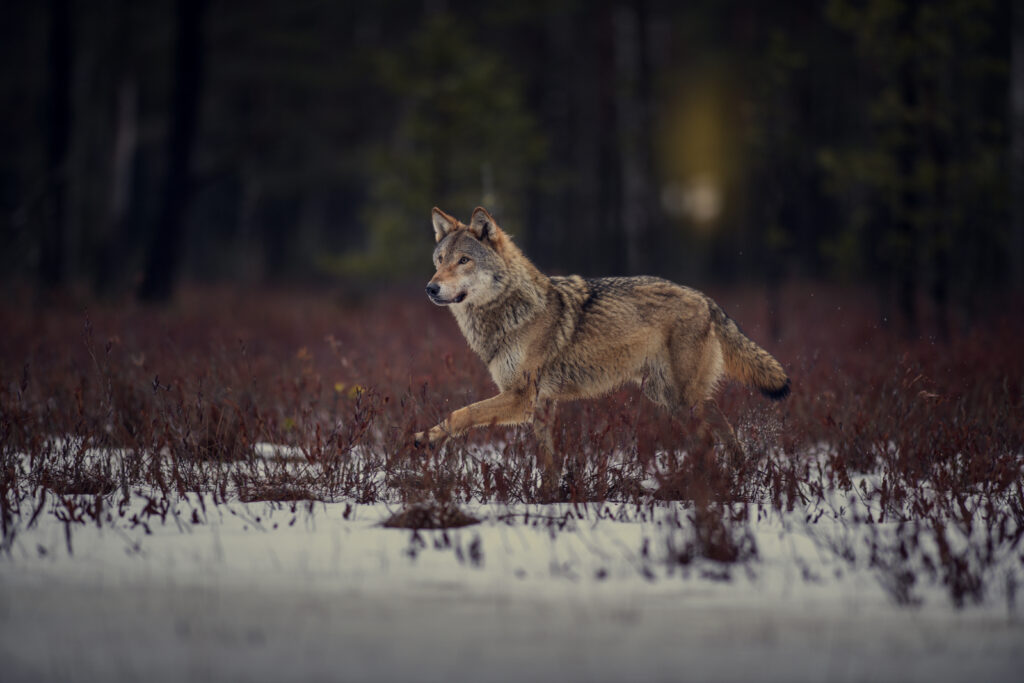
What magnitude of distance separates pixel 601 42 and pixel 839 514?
17.6 meters

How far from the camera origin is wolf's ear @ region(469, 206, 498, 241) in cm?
546

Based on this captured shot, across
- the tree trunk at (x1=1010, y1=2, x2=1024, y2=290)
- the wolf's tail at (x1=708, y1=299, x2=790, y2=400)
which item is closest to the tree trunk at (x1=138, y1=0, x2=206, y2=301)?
the wolf's tail at (x1=708, y1=299, x2=790, y2=400)

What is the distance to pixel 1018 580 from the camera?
3.30 m

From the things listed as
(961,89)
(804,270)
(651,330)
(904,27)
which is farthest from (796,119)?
(804,270)

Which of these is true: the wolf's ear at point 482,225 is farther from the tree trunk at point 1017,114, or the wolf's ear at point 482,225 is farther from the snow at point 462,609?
the tree trunk at point 1017,114

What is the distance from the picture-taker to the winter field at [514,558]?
2684 mm

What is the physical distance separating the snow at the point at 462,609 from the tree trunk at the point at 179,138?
11849 mm

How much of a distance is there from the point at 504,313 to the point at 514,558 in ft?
7.13

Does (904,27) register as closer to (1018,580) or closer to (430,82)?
(430,82)

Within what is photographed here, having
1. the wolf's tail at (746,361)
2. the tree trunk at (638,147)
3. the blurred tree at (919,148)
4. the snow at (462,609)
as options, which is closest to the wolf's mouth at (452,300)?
the snow at (462,609)

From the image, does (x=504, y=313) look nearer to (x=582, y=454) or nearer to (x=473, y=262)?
(x=473, y=262)

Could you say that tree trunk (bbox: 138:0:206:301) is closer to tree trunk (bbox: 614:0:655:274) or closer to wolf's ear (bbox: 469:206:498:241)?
tree trunk (bbox: 614:0:655:274)

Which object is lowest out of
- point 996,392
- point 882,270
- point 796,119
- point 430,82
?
point 996,392

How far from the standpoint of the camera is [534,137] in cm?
1972
